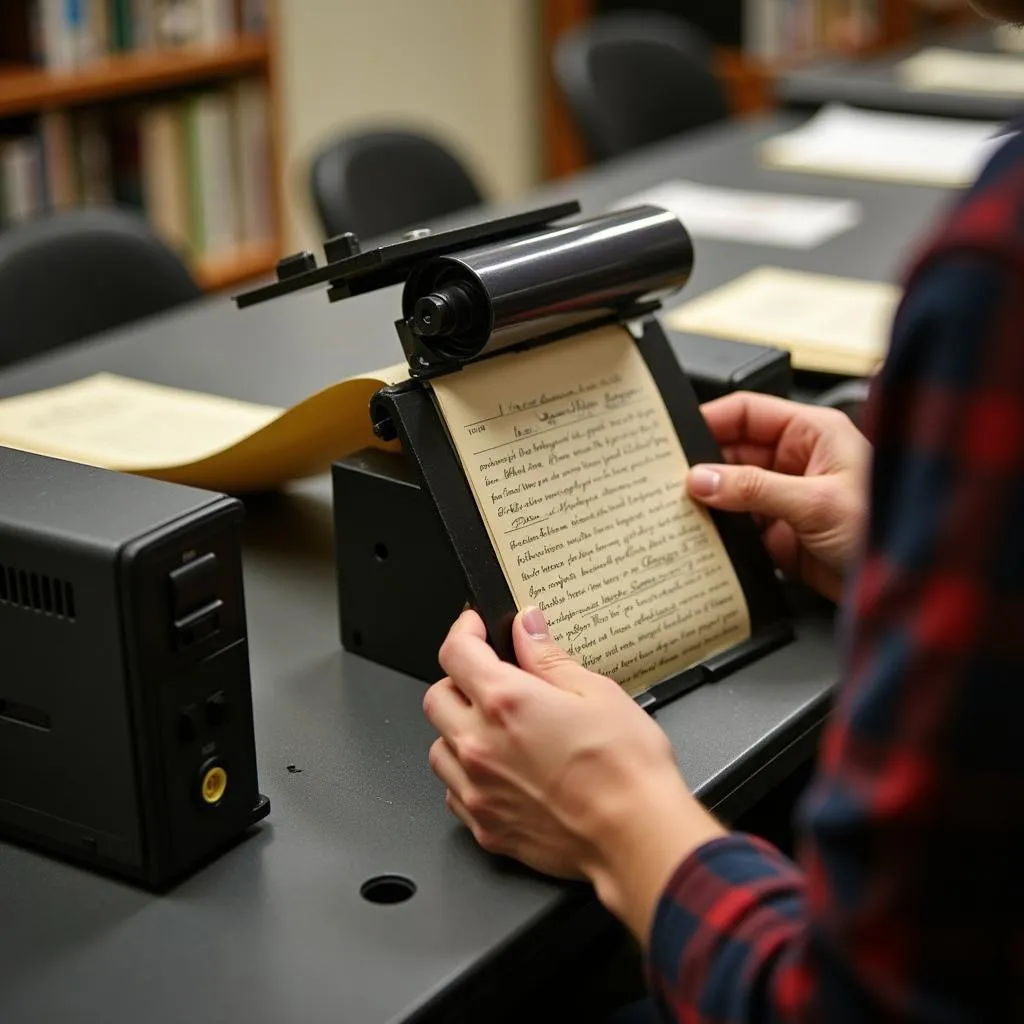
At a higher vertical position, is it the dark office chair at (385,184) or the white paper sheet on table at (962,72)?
the white paper sheet on table at (962,72)

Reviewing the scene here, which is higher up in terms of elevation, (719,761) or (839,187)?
(839,187)

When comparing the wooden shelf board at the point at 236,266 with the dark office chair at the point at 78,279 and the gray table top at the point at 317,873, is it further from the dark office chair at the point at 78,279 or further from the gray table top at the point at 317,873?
the gray table top at the point at 317,873

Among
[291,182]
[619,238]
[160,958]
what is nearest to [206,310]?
[619,238]

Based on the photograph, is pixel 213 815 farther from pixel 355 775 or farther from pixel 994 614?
pixel 994 614

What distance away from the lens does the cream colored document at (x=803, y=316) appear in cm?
165

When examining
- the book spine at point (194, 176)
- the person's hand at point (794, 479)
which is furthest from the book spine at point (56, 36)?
the person's hand at point (794, 479)

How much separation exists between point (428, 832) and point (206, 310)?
44.0 inches

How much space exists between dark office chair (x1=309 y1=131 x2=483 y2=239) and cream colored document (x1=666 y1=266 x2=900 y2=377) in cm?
70

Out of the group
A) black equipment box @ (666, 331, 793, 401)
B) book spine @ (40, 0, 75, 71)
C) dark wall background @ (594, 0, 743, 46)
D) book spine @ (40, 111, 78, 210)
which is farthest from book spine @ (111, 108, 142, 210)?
black equipment box @ (666, 331, 793, 401)

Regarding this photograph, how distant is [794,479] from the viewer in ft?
3.76

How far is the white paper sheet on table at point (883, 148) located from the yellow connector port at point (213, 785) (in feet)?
6.32

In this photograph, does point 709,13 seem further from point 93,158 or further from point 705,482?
point 705,482

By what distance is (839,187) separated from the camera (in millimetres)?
2480

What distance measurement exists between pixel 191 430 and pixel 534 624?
61 centimetres
